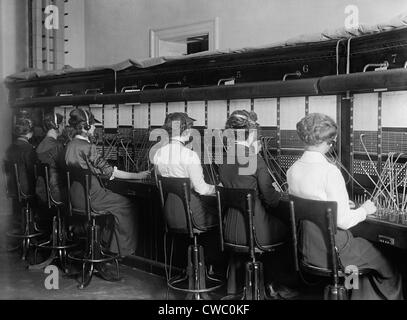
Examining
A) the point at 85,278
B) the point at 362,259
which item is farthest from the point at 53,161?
the point at 362,259

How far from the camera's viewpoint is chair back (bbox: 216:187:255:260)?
312 cm

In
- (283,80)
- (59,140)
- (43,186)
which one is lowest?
(43,186)

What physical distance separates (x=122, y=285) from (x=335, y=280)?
222 cm

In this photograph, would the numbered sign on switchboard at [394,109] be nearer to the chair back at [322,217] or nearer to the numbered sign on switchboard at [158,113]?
the chair back at [322,217]

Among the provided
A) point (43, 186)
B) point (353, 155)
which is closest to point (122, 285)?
point (43, 186)

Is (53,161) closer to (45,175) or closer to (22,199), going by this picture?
(45,175)

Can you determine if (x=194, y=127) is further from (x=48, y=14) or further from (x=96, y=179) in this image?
(x=48, y=14)

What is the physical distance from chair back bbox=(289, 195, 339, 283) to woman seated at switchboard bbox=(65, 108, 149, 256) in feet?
6.24

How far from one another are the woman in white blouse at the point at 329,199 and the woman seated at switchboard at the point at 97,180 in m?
1.83

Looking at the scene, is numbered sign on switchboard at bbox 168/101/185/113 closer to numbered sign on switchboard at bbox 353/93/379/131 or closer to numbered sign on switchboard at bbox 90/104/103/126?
numbered sign on switchboard at bbox 90/104/103/126

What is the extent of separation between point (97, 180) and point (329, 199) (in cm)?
218

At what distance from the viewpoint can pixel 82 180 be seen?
427 centimetres

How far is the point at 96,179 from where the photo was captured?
4.41 metres

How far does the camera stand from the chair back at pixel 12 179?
5.25 meters
